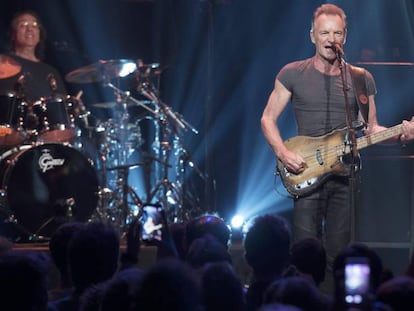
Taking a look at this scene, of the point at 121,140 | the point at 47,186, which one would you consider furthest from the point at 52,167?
the point at 121,140

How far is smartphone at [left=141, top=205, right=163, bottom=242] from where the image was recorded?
4.59 meters

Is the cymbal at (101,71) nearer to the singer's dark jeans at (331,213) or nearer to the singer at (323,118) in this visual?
the singer at (323,118)

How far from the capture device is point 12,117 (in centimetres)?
888

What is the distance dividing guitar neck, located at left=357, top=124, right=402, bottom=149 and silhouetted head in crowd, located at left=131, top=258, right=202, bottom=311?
363 centimetres

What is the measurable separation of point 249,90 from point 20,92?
3095 mm

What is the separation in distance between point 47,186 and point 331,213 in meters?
3.73

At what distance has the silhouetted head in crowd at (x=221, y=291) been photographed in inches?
135

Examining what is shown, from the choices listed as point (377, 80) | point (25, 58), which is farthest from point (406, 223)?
point (25, 58)

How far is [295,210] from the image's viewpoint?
21.6 feet

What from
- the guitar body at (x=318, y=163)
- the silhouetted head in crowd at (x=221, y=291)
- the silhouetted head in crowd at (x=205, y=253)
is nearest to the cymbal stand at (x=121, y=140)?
the guitar body at (x=318, y=163)

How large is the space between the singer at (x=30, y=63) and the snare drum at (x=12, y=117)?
30cm

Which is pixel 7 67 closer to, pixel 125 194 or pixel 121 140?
pixel 125 194

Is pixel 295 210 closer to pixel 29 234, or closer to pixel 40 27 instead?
pixel 29 234

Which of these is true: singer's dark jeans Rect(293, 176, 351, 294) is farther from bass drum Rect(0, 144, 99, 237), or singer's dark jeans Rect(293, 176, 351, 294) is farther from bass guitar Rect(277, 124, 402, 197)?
bass drum Rect(0, 144, 99, 237)
